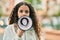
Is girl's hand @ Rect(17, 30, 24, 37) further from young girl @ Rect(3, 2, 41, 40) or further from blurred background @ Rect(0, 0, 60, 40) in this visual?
blurred background @ Rect(0, 0, 60, 40)

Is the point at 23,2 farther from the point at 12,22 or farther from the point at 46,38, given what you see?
the point at 46,38

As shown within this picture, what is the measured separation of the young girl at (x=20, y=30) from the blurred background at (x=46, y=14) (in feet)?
0.11

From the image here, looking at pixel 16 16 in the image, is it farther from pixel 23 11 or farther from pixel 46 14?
pixel 46 14

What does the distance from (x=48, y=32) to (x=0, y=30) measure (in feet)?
1.31

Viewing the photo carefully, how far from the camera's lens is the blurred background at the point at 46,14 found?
183cm

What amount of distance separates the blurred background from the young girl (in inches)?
1.3

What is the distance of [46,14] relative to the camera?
1840 millimetres

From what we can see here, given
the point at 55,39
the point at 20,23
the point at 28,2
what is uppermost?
the point at 28,2

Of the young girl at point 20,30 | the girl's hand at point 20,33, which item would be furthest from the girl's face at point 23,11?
the girl's hand at point 20,33

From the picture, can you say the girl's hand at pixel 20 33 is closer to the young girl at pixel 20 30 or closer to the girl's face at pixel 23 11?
the young girl at pixel 20 30

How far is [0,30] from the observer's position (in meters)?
1.87

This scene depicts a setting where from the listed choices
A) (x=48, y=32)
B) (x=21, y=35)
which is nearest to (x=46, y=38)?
(x=48, y=32)

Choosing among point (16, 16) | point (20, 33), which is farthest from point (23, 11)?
point (20, 33)

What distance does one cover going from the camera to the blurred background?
1.83 meters
